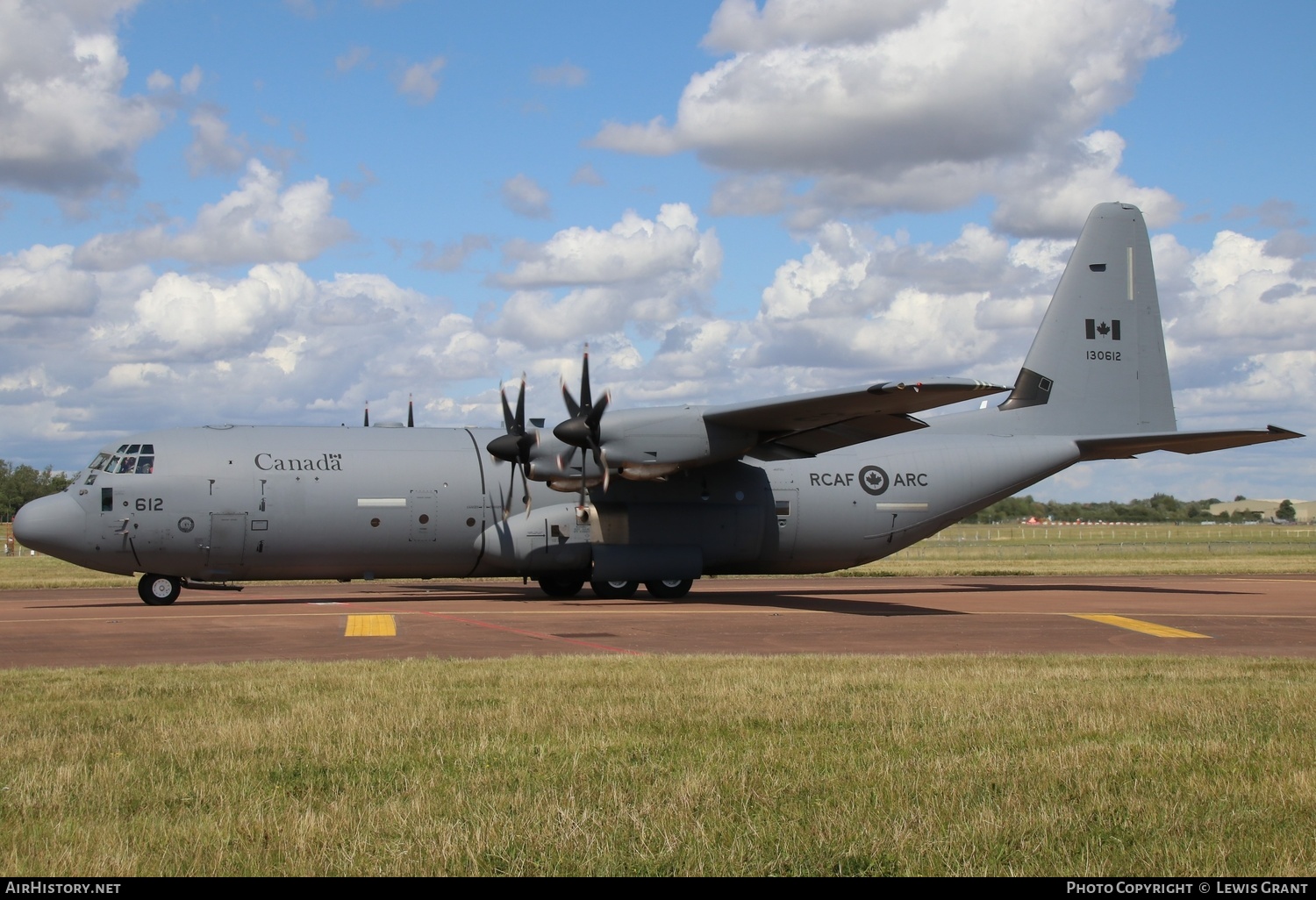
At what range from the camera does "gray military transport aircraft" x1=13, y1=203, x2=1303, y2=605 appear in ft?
78.9

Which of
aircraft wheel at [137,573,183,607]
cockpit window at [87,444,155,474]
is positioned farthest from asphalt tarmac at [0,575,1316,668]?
cockpit window at [87,444,155,474]

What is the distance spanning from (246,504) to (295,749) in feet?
56.0

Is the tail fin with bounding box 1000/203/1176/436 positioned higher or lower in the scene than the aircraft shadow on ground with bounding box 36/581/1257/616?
higher

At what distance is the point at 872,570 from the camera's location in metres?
46.0

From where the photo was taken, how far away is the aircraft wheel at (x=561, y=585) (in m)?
28.0

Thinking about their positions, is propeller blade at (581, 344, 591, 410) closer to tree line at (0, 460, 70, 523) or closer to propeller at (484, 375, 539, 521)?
propeller at (484, 375, 539, 521)

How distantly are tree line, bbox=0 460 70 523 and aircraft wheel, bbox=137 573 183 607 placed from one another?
3439 inches

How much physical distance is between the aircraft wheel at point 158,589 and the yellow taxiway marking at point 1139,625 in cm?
1859

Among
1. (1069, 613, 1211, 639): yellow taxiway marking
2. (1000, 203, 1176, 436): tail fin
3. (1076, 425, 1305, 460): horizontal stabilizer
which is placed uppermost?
(1000, 203, 1176, 436): tail fin

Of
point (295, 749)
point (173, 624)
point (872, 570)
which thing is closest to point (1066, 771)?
point (295, 749)

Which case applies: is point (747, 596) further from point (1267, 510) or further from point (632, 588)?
point (1267, 510)

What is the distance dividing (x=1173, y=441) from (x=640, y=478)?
42.8 feet

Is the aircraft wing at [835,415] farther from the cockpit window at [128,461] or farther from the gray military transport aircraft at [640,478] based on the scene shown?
the cockpit window at [128,461]

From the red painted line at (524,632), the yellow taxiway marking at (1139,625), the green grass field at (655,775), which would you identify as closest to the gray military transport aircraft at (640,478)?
the red painted line at (524,632)
